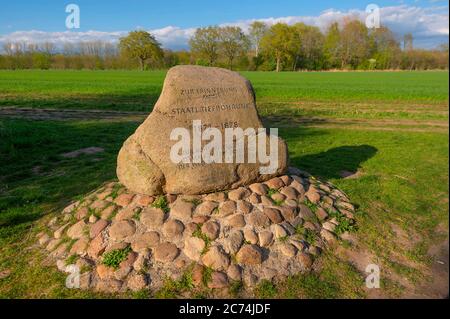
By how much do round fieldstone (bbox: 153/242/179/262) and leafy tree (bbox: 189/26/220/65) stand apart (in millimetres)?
75745

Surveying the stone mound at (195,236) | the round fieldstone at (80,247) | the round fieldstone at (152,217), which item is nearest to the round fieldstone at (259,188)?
the stone mound at (195,236)

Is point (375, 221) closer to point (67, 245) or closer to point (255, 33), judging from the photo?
point (67, 245)

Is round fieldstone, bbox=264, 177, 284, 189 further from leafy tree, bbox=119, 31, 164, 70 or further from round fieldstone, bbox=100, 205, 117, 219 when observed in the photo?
leafy tree, bbox=119, 31, 164, 70

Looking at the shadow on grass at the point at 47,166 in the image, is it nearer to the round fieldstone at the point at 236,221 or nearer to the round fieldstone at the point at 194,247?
the round fieldstone at the point at 194,247

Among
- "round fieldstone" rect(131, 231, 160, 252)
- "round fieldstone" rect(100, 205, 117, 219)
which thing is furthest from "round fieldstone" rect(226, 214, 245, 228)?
"round fieldstone" rect(100, 205, 117, 219)

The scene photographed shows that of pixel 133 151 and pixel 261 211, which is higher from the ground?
pixel 133 151

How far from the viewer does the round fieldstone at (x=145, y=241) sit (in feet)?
17.5

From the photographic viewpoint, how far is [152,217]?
5.68 m

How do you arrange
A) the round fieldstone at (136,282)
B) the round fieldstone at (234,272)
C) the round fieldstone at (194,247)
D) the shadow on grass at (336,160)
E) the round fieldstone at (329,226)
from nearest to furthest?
the round fieldstone at (136,282) < the round fieldstone at (234,272) < the round fieldstone at (194,247) < the round fieldstone at (329,226) < the shadow on grass at (336,160)

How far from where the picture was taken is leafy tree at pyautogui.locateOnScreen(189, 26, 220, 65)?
254 ft

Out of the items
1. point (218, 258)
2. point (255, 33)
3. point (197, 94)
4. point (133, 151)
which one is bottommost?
point (218, 258)

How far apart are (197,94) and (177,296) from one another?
353 cm

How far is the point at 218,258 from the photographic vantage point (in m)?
5.16
